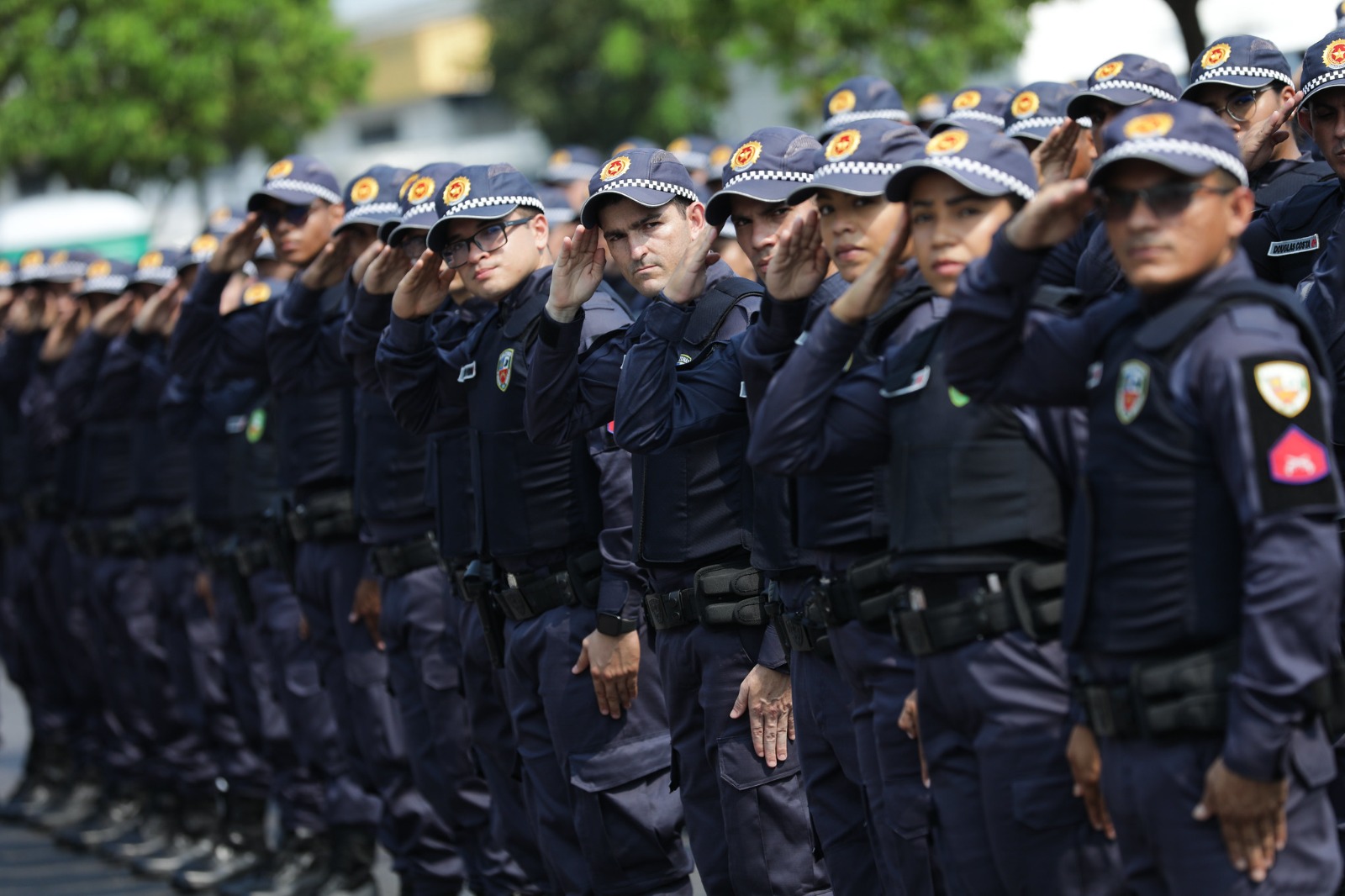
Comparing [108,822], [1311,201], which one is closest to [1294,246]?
[1311,201]

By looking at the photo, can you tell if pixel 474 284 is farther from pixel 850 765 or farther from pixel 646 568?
pixel 850 765

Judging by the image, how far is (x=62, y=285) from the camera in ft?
36.9

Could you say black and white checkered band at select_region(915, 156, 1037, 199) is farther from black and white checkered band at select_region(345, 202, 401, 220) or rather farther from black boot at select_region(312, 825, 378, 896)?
black boot at select_region(312, 825, 378, 896)

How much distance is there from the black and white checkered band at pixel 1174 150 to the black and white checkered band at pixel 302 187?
16.1 ft

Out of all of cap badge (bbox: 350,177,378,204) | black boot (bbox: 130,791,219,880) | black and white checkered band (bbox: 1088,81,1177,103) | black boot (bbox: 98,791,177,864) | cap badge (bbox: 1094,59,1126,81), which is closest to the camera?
black and white checkered band (bbox: 1088,81,1177,103)

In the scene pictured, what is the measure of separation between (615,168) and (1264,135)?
2.14 meters

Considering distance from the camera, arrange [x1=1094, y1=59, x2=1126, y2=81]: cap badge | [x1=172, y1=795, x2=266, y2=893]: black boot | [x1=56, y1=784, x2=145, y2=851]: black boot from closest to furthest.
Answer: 1. [x1=1094, y1=59, x2=1126, y2=81]: cap badge
2. [x1=172, y1=795, x2=266, y2=893]: black boot
3. [x1=56, y1=784, x2=145, y2=851]: black boot

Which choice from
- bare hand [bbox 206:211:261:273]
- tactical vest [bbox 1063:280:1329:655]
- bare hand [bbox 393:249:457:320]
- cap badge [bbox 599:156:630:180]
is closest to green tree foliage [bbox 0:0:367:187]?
bare hand [bbox 206:211:261:273]

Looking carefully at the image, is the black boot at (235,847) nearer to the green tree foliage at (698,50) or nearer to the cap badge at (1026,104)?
the cap badge at (1026,104)

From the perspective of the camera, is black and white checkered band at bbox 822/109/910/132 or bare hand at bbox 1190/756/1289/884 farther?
black and white checkered band at bbox 822/109/910/132

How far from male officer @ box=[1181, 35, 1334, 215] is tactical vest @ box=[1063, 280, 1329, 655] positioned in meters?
2.56

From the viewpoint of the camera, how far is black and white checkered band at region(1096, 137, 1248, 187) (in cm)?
361

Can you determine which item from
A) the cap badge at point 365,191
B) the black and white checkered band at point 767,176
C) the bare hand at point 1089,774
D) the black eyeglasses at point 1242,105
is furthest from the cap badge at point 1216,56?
the cap badge at point 365,191

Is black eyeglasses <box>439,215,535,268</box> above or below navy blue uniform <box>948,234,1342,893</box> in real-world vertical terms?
above
